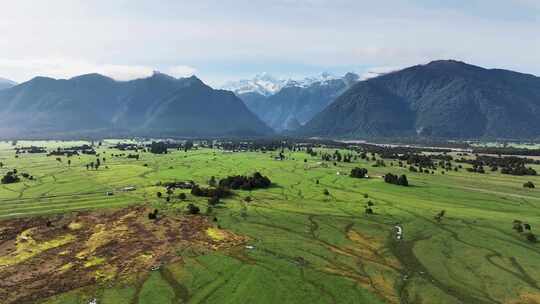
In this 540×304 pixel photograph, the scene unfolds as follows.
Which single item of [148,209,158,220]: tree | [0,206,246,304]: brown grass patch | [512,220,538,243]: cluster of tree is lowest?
[0,206,246,304]: brown grass patch

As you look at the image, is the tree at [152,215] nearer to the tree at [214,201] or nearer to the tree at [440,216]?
the tree at [214,201]

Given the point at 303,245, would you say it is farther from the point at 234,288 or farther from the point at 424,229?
the point at 424,229

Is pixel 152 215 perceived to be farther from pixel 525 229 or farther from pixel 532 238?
pixel 525 229

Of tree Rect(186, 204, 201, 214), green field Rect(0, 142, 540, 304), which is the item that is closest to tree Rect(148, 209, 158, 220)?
green field Rect(0, 142, 540, 304)

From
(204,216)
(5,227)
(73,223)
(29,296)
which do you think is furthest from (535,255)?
(5,227)

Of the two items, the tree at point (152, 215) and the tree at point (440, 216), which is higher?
the tree at point (440, 216)

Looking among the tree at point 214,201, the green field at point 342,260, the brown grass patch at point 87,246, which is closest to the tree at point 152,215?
the brown grass patch at point 87,246

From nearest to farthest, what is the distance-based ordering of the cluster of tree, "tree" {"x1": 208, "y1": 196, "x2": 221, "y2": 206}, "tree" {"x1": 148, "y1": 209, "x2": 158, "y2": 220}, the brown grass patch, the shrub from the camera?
the brown grass patch
the shrub
the cluster of tree
"tree" {"x1": 148, "y1": 209, "x2": 158, "y2": 220}
"tree" {"x1": 208, "y1": 196, "x2": 221, "y2": 206}

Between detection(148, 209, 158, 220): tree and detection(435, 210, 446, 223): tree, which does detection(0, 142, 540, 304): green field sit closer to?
detection(435, 210, 446, 223): tree
